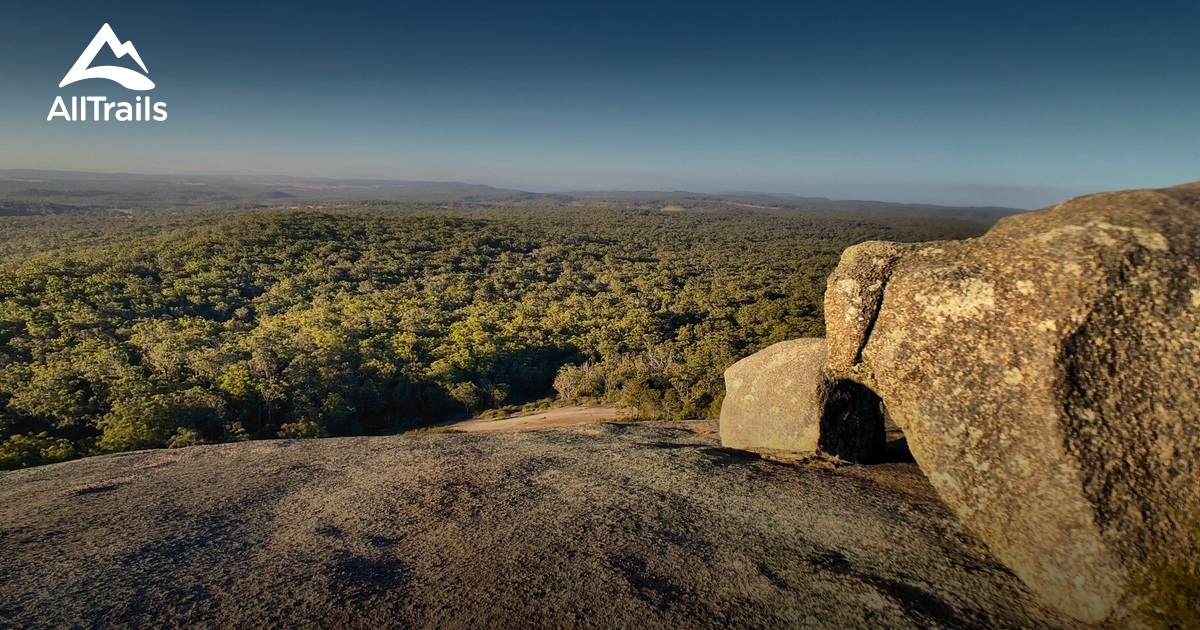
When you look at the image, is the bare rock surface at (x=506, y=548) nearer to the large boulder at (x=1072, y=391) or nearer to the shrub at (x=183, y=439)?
the large boulder at (x=1072, y=391)

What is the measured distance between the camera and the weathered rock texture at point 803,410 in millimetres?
13195

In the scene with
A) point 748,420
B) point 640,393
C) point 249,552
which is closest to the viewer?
point 249,552

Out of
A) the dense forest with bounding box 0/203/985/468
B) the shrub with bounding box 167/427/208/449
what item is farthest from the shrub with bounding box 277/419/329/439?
the shrub with bounding box 167/427/208/449

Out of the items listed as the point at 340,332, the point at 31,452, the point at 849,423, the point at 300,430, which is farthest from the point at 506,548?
the point at 340,332

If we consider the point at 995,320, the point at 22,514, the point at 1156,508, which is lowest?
the point at 22,514

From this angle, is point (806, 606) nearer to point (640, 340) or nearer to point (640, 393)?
point (640, 393)

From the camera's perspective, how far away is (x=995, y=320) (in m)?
8.50

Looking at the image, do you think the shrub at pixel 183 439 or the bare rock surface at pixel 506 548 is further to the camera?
the shrub at pixel 183 439

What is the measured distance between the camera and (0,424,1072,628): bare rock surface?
788 cm

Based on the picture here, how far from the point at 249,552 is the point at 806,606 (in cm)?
1010

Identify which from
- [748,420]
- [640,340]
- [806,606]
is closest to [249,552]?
[806,606]

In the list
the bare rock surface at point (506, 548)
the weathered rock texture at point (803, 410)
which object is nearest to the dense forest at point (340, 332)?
the weathered rock texture at point (803, 410)

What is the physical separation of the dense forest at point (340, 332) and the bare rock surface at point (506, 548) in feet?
44.3

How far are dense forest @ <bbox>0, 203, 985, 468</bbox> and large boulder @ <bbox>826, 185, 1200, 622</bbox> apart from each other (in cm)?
1142
